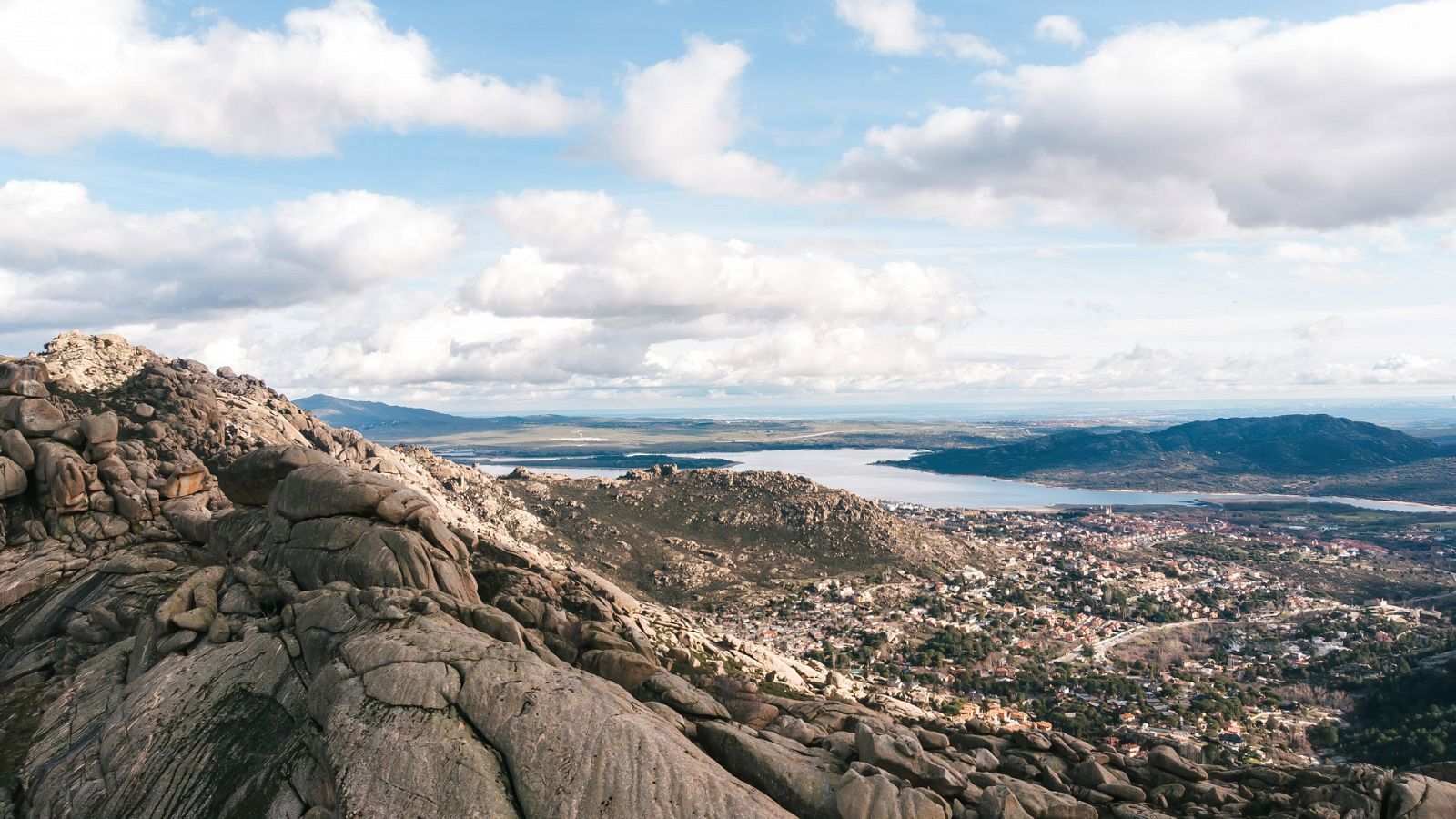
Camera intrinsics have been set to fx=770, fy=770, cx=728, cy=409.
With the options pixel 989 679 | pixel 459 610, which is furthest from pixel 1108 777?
pixel 989 679

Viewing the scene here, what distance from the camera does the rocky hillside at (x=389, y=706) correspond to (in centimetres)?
2020

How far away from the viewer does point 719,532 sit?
137m

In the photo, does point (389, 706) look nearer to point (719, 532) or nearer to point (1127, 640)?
point (1127, 640)

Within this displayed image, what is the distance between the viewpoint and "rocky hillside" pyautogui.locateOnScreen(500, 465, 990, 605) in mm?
116500

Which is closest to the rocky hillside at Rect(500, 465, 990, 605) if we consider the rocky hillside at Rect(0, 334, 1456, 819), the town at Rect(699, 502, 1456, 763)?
the town at Rect(699, 502, 1456, 763)

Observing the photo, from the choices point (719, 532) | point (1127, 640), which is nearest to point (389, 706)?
point (1127, 640)

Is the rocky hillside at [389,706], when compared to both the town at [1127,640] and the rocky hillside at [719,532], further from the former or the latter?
the rocky hillside at [719,532]

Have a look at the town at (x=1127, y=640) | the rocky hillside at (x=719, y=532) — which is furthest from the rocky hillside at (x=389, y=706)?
the rocky hillside at (x=719, y=532)

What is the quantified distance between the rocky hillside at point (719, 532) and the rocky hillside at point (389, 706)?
237 ft

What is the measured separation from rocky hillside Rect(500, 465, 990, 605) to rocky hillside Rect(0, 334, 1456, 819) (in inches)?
2841

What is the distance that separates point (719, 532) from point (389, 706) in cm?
11649

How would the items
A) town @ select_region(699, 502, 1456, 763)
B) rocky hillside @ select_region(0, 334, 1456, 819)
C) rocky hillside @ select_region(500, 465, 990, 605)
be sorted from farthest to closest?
1. rocky hillside @ select_region(500, 465, 990, 605)
2. town @ select_region(699, 502, 1456, 763)
3. rocky hillside @ select_region(0, 334, 1456, 819)

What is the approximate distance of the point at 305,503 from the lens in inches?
1403

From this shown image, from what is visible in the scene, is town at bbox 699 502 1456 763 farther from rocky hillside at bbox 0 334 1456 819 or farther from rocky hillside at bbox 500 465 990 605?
rocky hillside at bbox 0 334 1456 819
